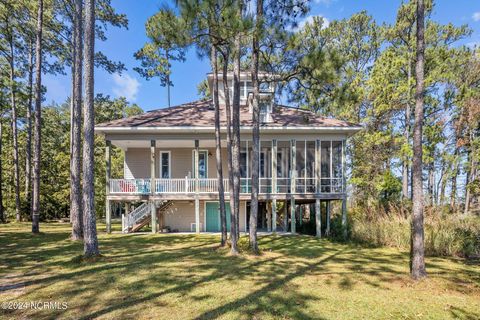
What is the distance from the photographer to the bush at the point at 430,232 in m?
9.09

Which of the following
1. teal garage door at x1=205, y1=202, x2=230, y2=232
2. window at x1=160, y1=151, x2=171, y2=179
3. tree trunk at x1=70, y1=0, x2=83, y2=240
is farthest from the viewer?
window at x1=160, y1=151, x2=171, y2=179

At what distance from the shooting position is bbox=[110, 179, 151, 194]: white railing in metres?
12.9

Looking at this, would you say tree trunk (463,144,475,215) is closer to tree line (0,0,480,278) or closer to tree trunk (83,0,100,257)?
tree line (0,0,480,278)

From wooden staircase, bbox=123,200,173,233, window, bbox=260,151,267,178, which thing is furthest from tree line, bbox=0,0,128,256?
window, bbox=260,151,267,178

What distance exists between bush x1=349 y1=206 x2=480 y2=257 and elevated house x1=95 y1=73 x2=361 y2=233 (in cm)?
176

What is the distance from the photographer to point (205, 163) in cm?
1502

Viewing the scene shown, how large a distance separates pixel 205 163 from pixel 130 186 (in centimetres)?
407

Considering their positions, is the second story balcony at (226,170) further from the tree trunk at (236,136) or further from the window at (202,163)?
the tree trunk at (236,136)

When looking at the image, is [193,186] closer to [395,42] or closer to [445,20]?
[395,42]

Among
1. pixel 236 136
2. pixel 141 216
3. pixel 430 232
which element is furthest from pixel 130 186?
pixel 430 232

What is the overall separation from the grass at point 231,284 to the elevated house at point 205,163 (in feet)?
13.2

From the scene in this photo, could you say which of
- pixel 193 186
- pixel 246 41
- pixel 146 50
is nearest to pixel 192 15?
pixel 246 41

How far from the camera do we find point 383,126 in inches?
758

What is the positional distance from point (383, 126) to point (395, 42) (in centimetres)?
606
